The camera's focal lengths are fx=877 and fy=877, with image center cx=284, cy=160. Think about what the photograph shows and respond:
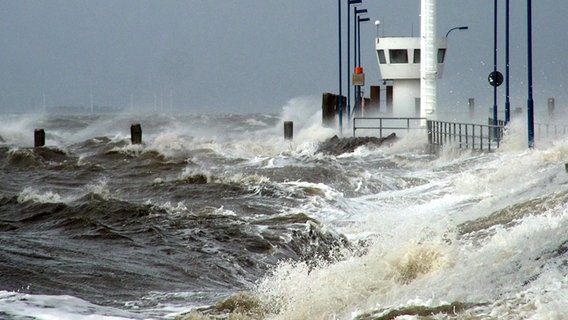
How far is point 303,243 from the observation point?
39.6 feet

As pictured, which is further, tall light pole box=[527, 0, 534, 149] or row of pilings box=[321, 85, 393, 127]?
row of pilings box=[321, 85, 393, 127]

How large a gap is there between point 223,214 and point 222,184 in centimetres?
478

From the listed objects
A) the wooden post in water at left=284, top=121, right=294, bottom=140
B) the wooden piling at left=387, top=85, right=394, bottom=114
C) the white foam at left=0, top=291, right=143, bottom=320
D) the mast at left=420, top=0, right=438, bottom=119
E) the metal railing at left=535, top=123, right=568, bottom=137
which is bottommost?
the wooden post in water at left=284, top=121, right=294, bottom=140

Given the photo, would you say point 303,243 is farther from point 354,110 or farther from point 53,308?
point 354,110

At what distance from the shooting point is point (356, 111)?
49.0 metres

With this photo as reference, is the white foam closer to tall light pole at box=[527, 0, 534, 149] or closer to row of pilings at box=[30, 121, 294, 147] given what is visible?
tall light pole at box=[527, 0, 534, 149]

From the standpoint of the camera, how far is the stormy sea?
6242mm

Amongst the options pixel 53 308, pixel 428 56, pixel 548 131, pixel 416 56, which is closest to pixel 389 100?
pixel 416 56

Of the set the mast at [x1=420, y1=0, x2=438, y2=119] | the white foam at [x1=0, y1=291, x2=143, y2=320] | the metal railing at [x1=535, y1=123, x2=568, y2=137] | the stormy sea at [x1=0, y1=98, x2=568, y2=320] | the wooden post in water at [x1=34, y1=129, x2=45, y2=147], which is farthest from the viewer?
the wooden post in water at [x1=34, y1=129, x2=45, y2=147]

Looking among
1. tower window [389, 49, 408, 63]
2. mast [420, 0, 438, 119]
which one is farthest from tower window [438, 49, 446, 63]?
mast [420, 0, 438, 119]

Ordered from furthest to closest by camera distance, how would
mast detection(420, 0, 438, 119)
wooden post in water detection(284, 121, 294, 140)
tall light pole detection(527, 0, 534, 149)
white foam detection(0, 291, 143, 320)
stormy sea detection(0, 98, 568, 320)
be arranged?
wooden post in water detection(284, 121, 294, 140)
mast detection(420, 0, 438, 119)
tall light pole detection(527, 0, 534, 149)
white foam detection(0, 291, 143, 320)
stormy sea detection(0, 98, 568, 320)

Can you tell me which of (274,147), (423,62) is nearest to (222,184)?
(423,62)

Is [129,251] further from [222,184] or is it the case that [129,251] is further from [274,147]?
[274,147]

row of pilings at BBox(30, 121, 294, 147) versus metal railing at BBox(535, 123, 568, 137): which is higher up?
metal railing at BBox(535, 123, 568, 137)
